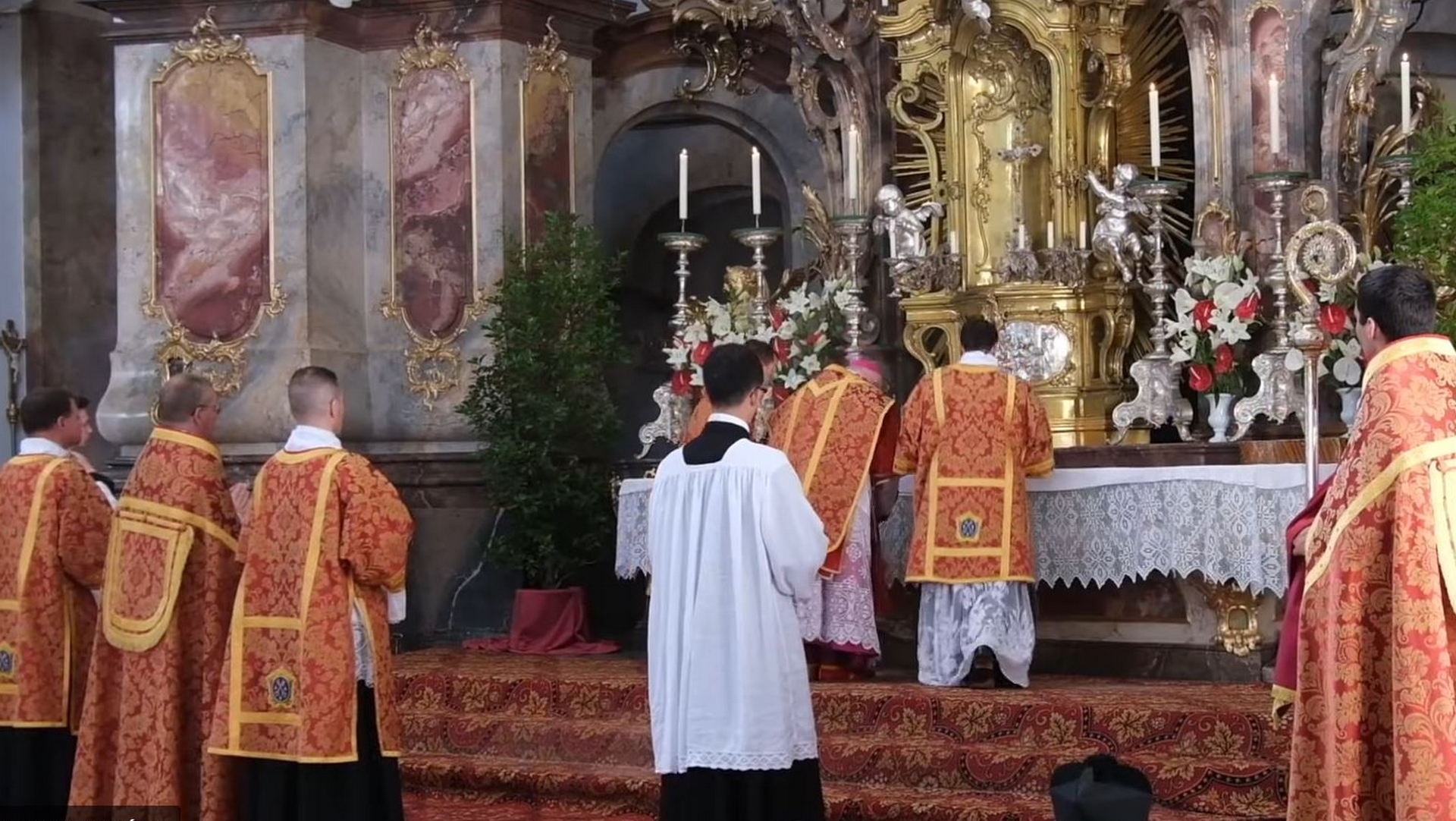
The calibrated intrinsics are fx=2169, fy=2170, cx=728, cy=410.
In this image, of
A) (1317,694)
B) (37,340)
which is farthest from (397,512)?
(37,340)

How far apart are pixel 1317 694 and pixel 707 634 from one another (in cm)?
186

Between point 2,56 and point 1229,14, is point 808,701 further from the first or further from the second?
point 2,56

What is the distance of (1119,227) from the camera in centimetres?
1009

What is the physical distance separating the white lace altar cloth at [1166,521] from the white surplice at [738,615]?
9.41ft

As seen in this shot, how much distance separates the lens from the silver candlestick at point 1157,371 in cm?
980

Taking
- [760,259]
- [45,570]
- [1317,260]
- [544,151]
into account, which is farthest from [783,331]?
Answer: [45,570]

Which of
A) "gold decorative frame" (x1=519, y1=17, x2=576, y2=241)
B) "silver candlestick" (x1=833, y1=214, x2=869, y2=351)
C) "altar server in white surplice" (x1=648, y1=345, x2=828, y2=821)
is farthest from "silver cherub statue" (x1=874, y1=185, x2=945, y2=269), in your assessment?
"altar server in white surplice" (x1=648, y1=345, x2=828, y2=821)

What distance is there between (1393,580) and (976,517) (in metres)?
3.90

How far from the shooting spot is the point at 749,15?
1193 centimetres

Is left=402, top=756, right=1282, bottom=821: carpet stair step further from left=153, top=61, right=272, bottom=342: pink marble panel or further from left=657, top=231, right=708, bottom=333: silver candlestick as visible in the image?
left=153, top=61, right=272, bottom=342: pink marble panel

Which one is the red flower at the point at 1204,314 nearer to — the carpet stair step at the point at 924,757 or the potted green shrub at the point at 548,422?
the carpet stair step at the point at 924,757

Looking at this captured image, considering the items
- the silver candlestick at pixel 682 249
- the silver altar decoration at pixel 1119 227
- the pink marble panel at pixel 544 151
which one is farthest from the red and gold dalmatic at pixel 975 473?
the pink marble panel at pixel 544 151

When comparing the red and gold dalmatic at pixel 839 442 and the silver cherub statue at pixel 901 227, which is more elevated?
the silver cherub statue at pixel 901 227

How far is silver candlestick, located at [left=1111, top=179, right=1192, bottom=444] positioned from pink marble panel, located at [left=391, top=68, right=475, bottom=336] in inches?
147
